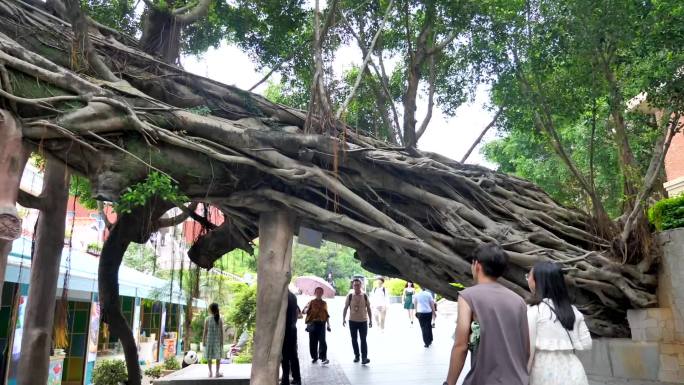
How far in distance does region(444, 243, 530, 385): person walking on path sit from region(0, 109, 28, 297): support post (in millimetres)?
3206

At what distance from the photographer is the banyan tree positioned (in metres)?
4.43

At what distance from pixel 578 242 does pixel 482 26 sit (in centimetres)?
313

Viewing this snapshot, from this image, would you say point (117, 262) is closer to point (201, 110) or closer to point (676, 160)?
point (201, 110)

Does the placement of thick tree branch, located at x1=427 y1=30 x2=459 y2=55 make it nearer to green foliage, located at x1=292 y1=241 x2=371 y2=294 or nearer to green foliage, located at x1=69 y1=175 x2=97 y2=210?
green foliage, located at x1=69 y1=175 x2=97 y2=210

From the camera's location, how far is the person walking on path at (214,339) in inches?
290

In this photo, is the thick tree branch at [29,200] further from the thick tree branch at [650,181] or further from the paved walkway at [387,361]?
the thick tree branch at [650,181]

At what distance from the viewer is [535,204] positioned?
6.58 m

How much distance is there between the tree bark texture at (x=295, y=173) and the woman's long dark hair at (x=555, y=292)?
263 centimetres

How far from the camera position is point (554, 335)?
8.63 feet

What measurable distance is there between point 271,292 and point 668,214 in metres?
4.43

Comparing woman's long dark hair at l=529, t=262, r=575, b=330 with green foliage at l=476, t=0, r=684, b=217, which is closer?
woman's long dark hair at l=529, t=262, r=575, b=330

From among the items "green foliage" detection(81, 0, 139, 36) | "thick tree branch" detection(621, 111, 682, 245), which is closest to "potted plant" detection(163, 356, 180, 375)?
"green foliage" detection(81, 0, 139, 36)

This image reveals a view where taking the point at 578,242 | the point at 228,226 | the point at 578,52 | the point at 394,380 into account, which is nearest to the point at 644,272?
the point at 578,242

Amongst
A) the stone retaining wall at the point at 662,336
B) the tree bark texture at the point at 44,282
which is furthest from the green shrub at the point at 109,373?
the stone retaining wall at the point at 662,336
